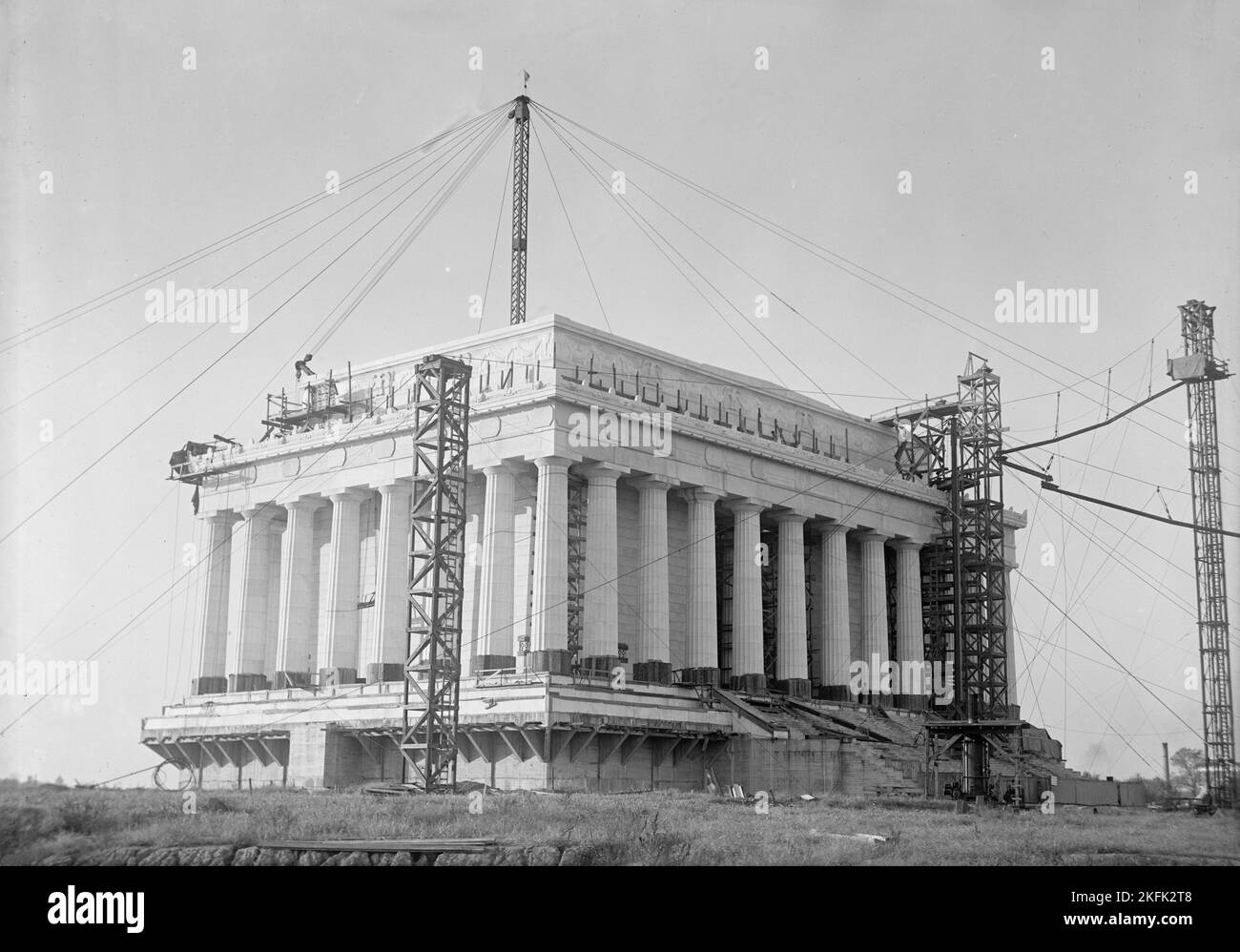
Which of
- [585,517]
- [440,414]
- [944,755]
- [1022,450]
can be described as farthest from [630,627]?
[1022,450]

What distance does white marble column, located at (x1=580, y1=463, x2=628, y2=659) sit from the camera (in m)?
72.1

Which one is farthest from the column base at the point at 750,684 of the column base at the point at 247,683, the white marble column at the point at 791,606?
the column base at the point at 247,683

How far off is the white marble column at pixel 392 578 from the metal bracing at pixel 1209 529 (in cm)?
3803

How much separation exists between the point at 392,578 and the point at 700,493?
17.0 metres

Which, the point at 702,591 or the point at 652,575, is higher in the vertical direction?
the point at 652,575

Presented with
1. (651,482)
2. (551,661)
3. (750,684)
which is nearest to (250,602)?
(551,661)

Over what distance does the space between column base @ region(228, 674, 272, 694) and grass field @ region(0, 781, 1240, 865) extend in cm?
3056

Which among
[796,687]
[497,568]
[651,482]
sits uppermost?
[651,482]

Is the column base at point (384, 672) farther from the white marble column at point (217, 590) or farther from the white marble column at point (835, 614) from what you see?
the white marble column at point (835, 614)

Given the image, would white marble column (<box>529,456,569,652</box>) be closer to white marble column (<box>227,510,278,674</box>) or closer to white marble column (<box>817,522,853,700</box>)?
white marble column (<box>227,510,278,674</box>)

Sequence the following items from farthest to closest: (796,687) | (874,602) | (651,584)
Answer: (874,602), (796,687), (651,584)

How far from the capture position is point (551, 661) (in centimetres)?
6862

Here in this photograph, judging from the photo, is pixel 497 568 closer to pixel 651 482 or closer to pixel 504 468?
pixel 504 468
